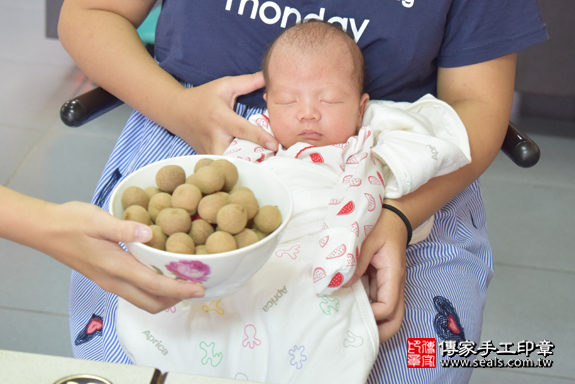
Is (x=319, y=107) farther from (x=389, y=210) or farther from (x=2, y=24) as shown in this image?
(x=2, y=24)

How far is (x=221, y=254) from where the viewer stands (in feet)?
1.71

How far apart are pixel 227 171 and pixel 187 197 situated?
7cm

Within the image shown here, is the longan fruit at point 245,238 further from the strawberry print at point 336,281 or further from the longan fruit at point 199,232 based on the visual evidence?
the strawberry print at point 336,281

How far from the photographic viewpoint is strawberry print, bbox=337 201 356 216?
0.76 m

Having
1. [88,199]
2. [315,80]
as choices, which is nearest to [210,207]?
[315,80]

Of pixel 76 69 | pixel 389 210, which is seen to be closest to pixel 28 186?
pixel 76 69

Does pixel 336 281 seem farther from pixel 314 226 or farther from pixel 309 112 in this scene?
pixel 309 112

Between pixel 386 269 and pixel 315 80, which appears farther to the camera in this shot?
pixel 315 80

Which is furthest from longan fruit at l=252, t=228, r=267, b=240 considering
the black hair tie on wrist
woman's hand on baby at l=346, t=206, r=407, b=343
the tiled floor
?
the tiled floor

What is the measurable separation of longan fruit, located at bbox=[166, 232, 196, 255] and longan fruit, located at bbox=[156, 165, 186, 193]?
0.26 ft

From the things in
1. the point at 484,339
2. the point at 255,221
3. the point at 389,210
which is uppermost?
the point at 255,221

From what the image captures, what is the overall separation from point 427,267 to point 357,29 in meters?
0.43

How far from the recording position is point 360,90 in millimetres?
986

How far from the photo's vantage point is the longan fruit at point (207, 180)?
60 cm
